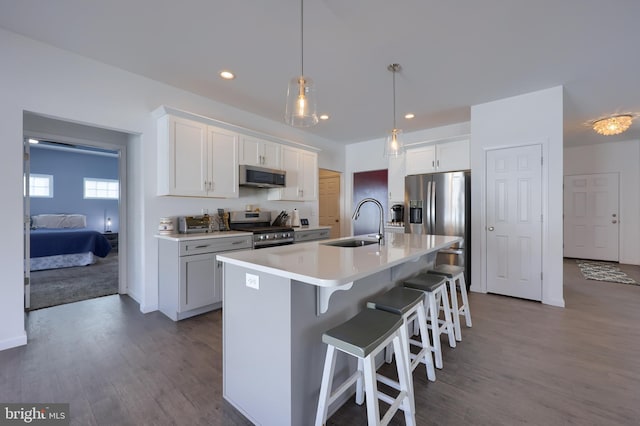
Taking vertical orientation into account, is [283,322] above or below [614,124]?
below

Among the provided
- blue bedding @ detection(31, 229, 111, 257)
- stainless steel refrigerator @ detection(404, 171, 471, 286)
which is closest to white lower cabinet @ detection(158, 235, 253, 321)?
stainless steel refrigerator @ detection(404, 171, 471, 286)

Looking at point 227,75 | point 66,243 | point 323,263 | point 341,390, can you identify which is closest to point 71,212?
point 66,243

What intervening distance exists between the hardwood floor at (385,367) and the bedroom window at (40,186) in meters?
5.36

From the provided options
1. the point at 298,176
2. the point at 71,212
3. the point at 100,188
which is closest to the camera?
the point at 298,176

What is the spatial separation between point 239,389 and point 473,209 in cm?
371

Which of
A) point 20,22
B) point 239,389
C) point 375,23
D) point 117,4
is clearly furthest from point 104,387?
point 375,23

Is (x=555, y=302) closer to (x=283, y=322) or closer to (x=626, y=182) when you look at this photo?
(x=283, y=322)

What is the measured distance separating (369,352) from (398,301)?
0.59 metres

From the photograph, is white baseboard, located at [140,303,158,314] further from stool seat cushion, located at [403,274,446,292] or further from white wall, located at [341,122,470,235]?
white wall, located at [341,122,470,235]

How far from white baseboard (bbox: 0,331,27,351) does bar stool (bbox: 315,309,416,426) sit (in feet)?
9.02

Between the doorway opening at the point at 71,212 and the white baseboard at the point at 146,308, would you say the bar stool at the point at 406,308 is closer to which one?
the white baseboard at the point at 146,308

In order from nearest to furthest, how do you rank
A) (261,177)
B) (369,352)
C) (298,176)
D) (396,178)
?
(369,352) → (261,177) → (298,176) → (396,178)

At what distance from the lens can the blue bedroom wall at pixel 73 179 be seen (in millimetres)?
6629

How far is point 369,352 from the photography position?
120cm
